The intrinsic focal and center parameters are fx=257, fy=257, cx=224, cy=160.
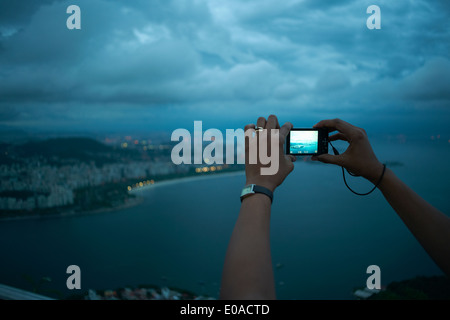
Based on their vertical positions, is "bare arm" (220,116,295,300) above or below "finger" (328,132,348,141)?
below

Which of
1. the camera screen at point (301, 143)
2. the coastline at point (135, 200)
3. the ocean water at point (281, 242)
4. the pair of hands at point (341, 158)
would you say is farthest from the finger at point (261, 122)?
the coastline at point (135, 200)

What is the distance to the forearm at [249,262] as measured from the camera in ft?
0.98

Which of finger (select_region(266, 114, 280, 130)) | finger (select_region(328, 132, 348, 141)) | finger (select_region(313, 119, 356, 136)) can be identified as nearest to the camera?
finger (select_region(266, 114, 280, 130))

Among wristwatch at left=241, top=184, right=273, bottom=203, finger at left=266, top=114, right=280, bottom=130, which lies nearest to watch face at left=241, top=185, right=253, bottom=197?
wristwatch at left=241, top=184, right=273, bottom=203

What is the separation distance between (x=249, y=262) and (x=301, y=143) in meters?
0.54

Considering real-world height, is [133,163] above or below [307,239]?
above

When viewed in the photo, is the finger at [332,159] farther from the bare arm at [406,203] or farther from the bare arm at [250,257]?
the bare arm at [250,257]

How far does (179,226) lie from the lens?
4066 mm

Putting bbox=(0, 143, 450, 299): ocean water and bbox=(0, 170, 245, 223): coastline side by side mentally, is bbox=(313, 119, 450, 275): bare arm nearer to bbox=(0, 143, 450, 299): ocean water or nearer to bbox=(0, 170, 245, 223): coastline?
bbox=(0, 143, 450, 299): ocean water

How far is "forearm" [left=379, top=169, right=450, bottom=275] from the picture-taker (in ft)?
1.50

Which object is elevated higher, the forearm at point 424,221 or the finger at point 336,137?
the finger at point 336,137
